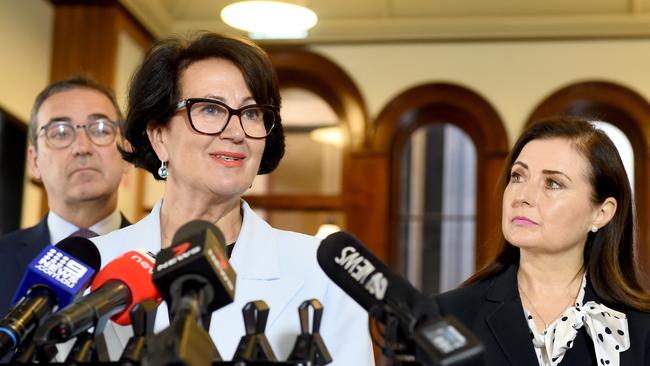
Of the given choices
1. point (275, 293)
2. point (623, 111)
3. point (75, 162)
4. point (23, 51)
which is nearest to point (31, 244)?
point (75, 162)

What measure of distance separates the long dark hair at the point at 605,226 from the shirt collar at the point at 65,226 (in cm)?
120

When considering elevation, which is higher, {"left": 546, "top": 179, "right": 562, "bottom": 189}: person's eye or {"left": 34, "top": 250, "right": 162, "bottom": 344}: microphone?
{"left": 546, "top": 179, "right": 562, "bottom": 189}: person's eye

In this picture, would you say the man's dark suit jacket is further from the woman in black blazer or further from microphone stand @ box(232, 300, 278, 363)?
microphone stand @ box(232, 300, 278, 363)

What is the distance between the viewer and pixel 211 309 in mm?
1485

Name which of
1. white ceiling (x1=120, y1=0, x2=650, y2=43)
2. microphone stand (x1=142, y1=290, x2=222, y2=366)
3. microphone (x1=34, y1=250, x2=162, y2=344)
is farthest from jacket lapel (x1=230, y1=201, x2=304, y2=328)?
white ceiling (x1=120, y1=0, x2=650, y2=43)

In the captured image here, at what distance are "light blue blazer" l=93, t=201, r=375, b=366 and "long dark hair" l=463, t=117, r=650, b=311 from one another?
105cm

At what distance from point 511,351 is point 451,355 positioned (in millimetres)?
1696

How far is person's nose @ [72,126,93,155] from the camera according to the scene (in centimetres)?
355

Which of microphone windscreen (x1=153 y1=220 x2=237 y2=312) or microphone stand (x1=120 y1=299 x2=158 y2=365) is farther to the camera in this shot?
microphone stand (x1=120 y1=299 x2=158 y2=365)

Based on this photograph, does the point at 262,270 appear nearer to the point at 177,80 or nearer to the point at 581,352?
the point at 177,80

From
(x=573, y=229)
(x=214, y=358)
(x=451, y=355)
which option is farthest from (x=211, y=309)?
(x=573, y=229)

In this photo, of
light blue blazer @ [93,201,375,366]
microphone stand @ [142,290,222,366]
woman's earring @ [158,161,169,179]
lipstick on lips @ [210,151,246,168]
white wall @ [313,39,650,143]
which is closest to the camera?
microphone stand @ [142,290,222,366]

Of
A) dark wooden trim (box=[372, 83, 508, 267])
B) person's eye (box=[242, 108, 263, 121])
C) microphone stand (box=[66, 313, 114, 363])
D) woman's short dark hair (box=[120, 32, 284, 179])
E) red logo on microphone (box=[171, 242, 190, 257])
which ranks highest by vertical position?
dark wooden trim (box=[372, 83, 508, 267])

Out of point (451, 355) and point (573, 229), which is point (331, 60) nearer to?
point (573, 229)
